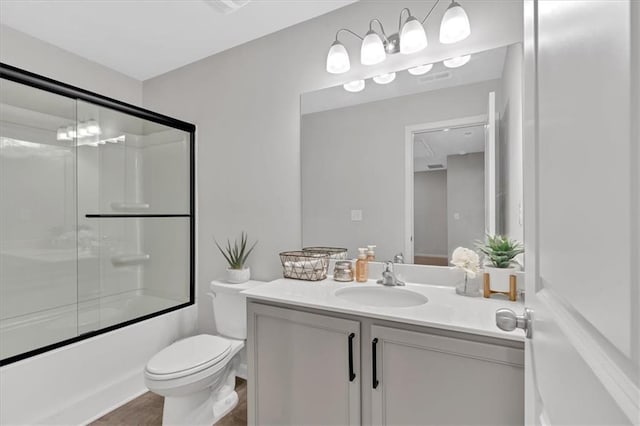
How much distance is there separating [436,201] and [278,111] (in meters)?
1.17

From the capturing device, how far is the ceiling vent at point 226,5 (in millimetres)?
A: 1686

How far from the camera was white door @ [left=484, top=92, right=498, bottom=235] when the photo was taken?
148cm

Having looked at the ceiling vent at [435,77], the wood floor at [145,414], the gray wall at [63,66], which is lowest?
the wood floor at [145,414]

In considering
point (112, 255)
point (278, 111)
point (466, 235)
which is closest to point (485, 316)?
point (466, 235)

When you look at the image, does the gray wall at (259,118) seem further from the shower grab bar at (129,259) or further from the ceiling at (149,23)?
the shower grab bar at (129,259)

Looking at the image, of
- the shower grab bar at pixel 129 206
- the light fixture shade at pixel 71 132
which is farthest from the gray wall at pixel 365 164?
the light fixture shade at pixel 71 132

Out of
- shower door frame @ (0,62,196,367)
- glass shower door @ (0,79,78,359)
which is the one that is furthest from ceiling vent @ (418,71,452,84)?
glass shower door @ (0,79,78,359)

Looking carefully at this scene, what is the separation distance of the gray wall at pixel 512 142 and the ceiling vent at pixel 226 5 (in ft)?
4.55

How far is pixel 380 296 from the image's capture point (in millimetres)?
1612

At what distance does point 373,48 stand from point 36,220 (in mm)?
2260

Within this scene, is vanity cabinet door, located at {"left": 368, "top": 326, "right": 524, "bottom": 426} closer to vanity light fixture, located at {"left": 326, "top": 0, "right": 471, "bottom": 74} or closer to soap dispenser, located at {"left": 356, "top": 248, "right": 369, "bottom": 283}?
soap dispenser, located at {"left": 356, "top": 248, "right": 369, "bottom": 283}

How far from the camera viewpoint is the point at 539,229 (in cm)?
59

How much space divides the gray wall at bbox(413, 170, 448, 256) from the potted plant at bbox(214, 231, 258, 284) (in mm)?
1110

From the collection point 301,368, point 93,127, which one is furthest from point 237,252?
point 93,127
